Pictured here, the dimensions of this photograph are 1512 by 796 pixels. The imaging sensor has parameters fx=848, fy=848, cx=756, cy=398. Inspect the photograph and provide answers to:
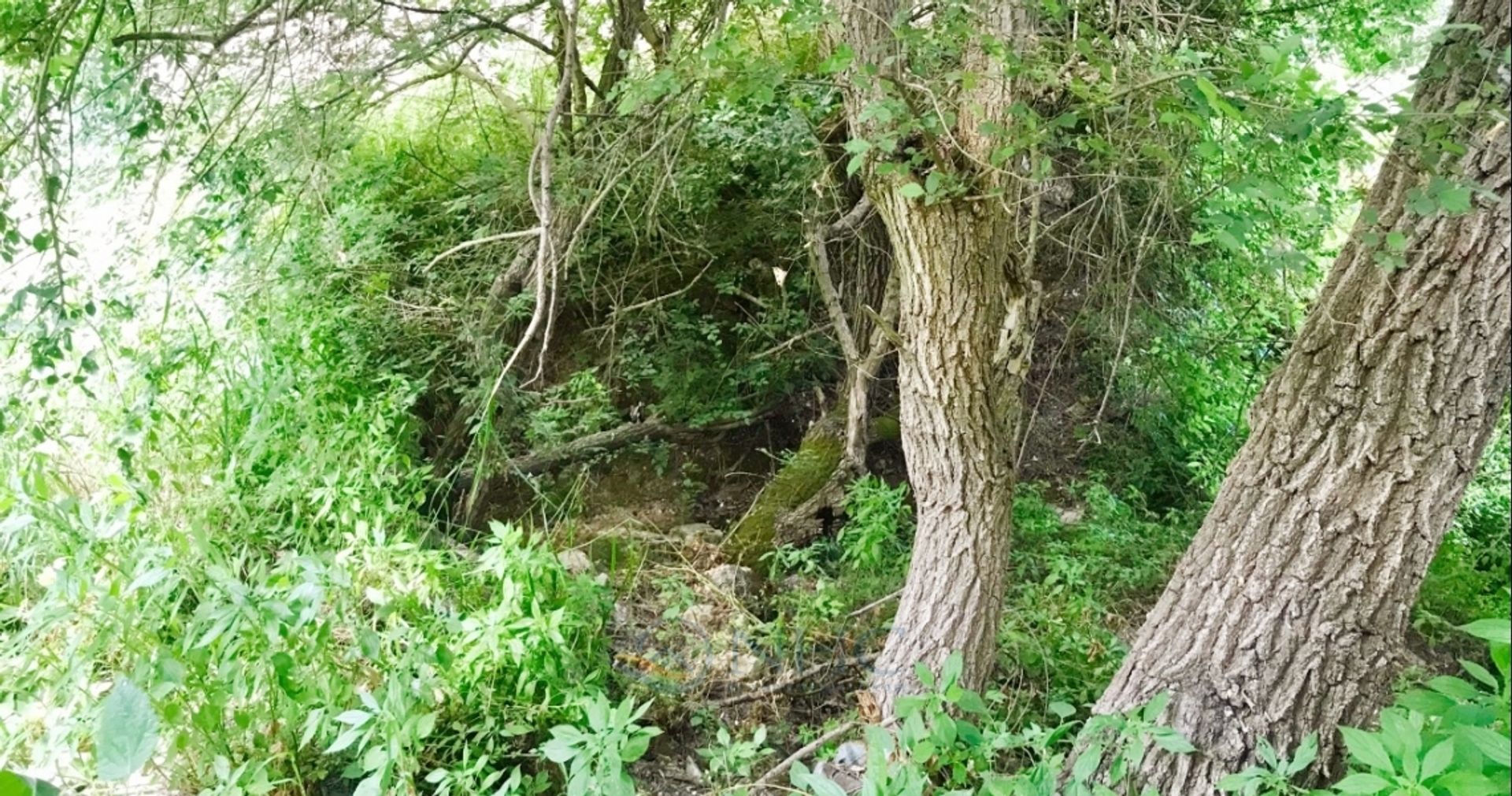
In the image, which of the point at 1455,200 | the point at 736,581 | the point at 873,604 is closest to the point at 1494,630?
the point at 1455,200

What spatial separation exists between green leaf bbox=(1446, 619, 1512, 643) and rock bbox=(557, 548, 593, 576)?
7.75ft

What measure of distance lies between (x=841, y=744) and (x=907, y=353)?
105 cm

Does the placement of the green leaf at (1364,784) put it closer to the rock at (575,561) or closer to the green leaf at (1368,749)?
the green leaf at (1368,749)

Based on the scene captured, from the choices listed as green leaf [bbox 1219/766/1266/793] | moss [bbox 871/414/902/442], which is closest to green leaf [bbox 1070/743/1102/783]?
green leaf [bbox 1219/766/1266/793]

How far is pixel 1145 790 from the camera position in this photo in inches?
63.6

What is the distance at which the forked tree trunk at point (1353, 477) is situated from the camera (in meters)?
1.30

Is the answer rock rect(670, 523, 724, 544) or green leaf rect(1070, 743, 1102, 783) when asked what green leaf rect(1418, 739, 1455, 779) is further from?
rock rect(670, 523, 724, 544)

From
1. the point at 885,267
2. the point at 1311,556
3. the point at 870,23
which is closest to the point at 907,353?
the point at 870,23

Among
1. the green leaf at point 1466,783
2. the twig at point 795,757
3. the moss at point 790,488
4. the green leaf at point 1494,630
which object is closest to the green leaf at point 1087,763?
the green leaf at point 1466,783

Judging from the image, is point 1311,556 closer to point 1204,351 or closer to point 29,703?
point 1204,351

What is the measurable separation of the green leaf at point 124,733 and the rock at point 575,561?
2299 millimetres

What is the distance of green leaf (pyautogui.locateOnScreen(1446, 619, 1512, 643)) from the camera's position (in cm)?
76

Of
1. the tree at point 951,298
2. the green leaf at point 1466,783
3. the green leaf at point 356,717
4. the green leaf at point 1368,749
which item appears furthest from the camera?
the tree at point 951,298

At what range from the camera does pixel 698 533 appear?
143 inches
